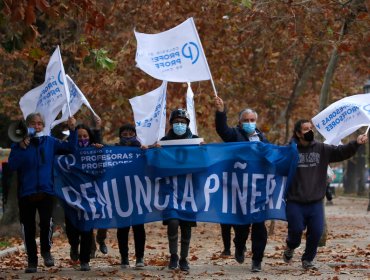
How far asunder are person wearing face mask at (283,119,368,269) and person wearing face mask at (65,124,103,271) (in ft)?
7.97

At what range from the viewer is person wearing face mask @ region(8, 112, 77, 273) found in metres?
12.2

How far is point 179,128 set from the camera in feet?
41.0

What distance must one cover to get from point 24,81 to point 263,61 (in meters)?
6.41

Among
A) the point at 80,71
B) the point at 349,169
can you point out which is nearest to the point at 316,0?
the point at 80,71

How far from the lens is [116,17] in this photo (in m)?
25.2

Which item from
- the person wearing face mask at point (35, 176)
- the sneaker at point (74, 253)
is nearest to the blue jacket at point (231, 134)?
the person wearing face mask at point (35, 176)

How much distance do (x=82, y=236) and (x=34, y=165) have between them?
1128mm

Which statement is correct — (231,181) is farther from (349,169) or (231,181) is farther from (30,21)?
(349,169)

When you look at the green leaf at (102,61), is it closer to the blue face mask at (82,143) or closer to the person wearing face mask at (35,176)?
the blue face mask at (82,143)

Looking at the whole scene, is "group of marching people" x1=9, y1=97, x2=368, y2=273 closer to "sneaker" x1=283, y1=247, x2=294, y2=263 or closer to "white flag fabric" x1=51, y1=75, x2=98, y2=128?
"sneaker" x1=283, y1=247, x2=294, y2=263

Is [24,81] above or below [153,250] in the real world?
above

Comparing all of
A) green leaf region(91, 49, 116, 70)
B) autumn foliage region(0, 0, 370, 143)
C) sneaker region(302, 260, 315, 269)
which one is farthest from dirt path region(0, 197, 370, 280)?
autumn foliage region(0, 0, 370, 143)

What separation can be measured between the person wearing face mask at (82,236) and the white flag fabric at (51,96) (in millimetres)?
381

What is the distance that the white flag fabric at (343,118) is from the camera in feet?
41.7
